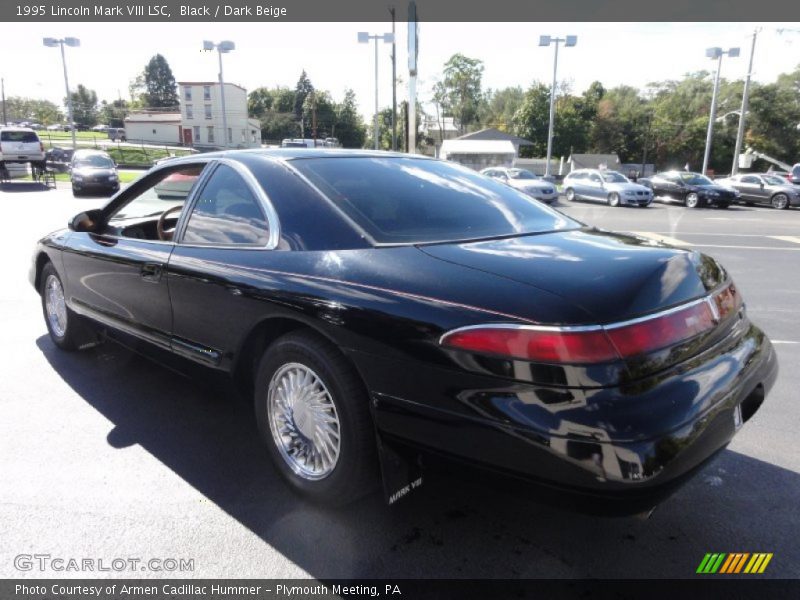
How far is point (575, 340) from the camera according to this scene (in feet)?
5.99

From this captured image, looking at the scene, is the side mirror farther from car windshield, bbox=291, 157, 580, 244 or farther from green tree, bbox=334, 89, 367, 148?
green tree, bbox=334, 89, 367, 148

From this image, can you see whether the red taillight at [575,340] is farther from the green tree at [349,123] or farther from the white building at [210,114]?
the green tree at [349,123]

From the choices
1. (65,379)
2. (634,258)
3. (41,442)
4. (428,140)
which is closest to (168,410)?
(41,442)

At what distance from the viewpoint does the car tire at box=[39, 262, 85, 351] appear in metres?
4.43

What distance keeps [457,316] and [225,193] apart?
164 centimetres

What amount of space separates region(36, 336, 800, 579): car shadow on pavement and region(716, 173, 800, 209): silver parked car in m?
24.8

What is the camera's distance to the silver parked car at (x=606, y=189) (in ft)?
75.0

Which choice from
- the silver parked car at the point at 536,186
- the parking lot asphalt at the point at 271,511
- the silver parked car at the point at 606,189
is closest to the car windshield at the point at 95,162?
the silver parked car at the point at 536,186

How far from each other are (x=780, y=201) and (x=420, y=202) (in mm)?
25869

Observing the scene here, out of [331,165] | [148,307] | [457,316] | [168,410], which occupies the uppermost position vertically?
[331,165]

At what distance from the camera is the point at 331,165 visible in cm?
301

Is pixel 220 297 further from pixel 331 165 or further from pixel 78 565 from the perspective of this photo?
pixel 78 565
